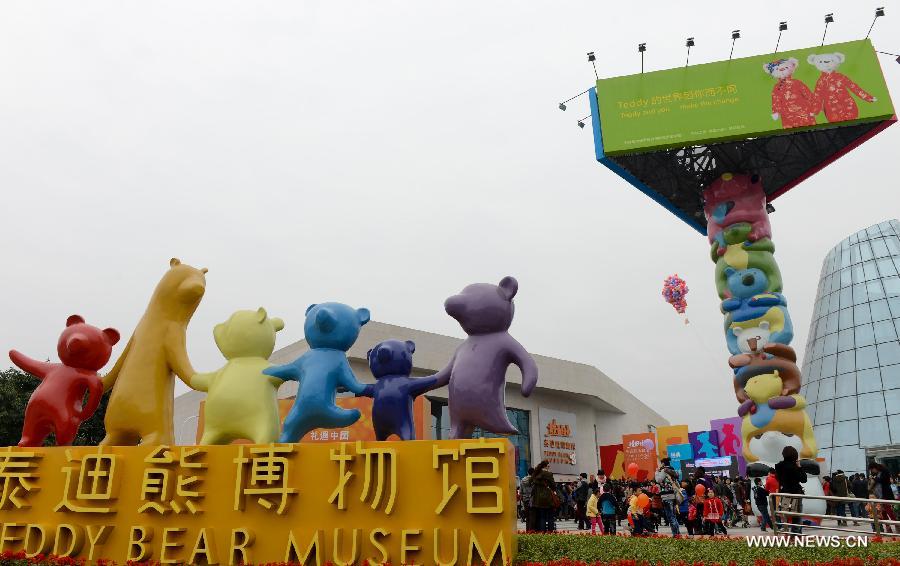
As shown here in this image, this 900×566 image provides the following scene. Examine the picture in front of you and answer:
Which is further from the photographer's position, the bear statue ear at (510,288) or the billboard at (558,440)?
the billboard at (558,440)

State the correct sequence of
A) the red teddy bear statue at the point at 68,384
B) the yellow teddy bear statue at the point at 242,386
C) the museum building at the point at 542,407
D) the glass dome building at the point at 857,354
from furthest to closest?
the museum building at the point at 542,407 → the glass dome building at the point at 857,354 → the red teddy bear statue at the point at 68,384 → the yellow teddy bear statue at the point at 242,386

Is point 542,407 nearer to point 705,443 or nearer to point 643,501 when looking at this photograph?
point 705,443

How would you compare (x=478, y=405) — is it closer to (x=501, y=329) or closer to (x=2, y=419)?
(x=501, y=329)

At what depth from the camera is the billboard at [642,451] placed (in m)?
27.9

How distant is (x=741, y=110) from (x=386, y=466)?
1260cm

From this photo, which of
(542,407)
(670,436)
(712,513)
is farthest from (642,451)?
(712,513)

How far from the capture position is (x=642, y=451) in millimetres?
28750

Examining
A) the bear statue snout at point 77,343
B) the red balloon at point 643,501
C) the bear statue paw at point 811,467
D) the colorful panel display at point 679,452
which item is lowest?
the red balloon at point 643,501

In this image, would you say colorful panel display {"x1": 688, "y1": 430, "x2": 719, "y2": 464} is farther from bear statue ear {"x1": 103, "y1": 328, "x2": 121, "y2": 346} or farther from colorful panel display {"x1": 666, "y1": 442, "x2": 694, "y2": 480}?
bear statue ear {"x1": 103, "y1": 328, "x2": 121, "y2": 346}

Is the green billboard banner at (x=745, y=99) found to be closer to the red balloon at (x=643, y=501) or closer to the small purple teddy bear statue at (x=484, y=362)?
the red balloon at (x=643, y=501)

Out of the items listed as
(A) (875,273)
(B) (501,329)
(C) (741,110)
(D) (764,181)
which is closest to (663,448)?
(A) (875,273)

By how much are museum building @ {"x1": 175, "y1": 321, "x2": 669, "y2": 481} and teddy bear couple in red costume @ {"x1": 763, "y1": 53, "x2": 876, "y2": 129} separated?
1458 cm

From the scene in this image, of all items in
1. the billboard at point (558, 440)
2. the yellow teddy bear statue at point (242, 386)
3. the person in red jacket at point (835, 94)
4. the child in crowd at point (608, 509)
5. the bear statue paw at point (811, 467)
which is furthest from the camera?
the billboard at point (558, 440)

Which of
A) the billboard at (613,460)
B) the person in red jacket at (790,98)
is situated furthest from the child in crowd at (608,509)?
the billboard at (613,460)
